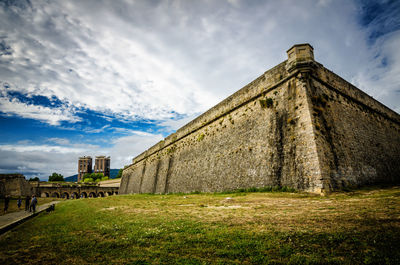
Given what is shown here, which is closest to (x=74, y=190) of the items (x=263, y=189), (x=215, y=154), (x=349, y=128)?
(x=215, y=154)

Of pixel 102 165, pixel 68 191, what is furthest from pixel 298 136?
pixel 102 165

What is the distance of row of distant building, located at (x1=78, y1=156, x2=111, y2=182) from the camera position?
145 m

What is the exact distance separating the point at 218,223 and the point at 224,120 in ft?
43.5

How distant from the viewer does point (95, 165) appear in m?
149

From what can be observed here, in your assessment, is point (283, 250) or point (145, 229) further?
point (145, 229)

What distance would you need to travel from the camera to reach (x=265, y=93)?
13.7 m

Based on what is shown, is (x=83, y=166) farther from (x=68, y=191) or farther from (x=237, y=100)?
(x=237, y=100)

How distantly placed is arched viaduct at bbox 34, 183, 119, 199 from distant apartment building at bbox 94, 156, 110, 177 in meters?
91.7

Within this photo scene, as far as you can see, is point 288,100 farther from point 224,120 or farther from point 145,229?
point 145,229

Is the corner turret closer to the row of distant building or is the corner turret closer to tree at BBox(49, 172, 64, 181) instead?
tree at BBox(49, 172, 64, 181)

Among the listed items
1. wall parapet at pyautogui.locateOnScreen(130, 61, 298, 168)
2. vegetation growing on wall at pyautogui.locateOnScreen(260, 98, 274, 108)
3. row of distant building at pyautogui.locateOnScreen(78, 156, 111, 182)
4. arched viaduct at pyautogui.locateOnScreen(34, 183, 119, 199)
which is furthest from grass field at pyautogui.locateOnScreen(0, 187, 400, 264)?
row of distant building at pyautogui.locateOnScreen(78, 156, 111, 182)

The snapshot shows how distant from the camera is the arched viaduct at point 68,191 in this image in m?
53.3

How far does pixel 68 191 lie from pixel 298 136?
218ft

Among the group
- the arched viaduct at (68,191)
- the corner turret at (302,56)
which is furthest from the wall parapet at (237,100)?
the arched viaduct at (68,191)
